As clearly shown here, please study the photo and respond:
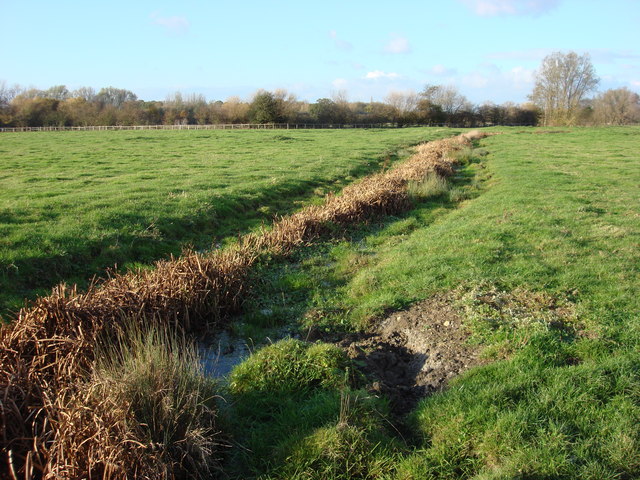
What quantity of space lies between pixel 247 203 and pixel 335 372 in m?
9.88

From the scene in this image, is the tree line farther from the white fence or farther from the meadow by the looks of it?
the meadow

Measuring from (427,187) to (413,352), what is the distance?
11.1 meters

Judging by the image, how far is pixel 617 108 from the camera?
81125mm

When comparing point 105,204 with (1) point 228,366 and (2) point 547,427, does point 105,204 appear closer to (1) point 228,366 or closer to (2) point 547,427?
(1) point 228,366

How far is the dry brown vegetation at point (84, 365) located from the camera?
3.55m

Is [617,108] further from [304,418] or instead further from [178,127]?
[304,418]

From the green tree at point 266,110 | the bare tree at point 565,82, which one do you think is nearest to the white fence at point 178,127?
the green tree at point 266,110

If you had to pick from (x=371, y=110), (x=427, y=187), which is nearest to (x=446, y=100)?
(x=371, y=110)

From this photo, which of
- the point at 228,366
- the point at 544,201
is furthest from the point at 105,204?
the point at 544,201

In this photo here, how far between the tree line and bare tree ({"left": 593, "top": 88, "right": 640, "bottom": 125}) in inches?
6.3

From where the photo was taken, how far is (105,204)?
12.3 meters

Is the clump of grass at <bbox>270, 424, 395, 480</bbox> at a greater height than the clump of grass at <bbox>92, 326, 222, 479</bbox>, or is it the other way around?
the clump of grass at <bbox>92, 326, 222, 479</bbox>

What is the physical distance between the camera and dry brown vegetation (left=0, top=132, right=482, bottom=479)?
11.7 ft

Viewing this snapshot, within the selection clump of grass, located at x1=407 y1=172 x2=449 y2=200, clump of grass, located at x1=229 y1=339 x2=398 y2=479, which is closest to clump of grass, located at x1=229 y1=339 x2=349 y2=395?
clump of grass, located at x1=229 y1=339 x2=398 y2=479
